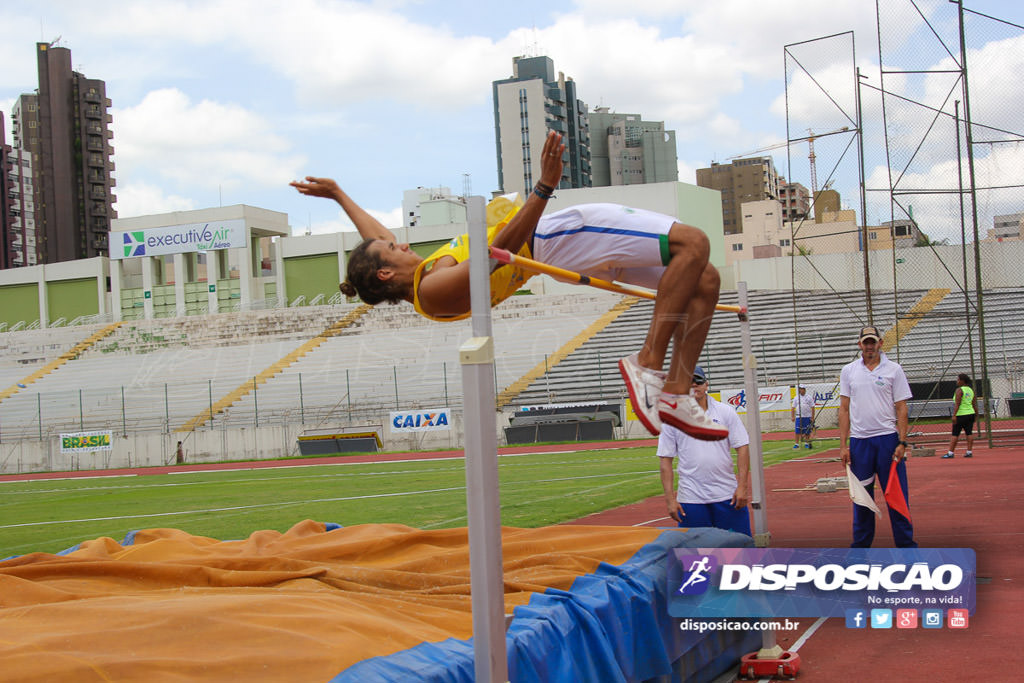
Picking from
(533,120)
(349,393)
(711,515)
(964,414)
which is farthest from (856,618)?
(533,120)

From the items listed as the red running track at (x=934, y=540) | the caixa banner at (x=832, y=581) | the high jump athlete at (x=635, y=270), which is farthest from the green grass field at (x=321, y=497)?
the high jump athlete at (x=635, y=270)

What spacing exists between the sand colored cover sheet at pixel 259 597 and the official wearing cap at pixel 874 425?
93.6 inches

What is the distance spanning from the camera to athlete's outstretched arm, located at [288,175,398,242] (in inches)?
149

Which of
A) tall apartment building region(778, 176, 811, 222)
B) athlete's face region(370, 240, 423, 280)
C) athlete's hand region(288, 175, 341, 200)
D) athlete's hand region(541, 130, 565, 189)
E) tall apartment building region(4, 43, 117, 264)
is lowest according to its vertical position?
athlete's face region(370, 240, 423, 280)

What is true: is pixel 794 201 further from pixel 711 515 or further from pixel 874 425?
pixel 711 515

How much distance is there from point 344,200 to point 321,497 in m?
9.79

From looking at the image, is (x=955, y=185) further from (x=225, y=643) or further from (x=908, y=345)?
(x=225, y=643)

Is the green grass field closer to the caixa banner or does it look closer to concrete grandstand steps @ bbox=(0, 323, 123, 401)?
the caixa banner

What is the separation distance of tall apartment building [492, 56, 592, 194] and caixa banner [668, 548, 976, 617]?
80.6 meters

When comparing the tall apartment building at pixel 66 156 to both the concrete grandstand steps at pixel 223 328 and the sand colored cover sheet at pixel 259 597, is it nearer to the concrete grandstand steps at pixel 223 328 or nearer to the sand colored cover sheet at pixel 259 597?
the concrete grandstand steps at pixel 223 328

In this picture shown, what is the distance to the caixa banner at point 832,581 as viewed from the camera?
343 centimetres

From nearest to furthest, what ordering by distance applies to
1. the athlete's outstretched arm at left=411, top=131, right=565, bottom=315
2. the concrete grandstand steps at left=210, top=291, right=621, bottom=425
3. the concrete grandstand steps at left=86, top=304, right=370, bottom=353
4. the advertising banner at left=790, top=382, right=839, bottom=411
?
1. the athlete's outstretched arm at left=411, top=131, right=565, bottom=315
2. the advertising banner at left=790, top=382, right=839, bottom=411
3. the concrete grandstand steps at left=210, top=291, right=621, bottom=425
4. the concrete grandstand steps at left=86, top=304, right=370, bottom=353

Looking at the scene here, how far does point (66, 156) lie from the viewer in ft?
239

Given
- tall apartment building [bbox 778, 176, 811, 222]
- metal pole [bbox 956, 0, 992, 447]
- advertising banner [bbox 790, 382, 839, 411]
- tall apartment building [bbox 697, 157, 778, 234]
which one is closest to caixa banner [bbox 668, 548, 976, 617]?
metal pole [bbox 956, 0, 992, 447]
